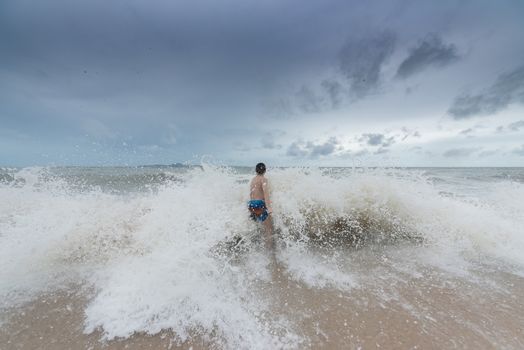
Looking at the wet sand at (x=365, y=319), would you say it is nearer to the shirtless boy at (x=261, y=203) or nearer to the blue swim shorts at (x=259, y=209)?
the shirtless boy at (x=261, y=203)

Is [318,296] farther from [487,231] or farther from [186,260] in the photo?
[487,231]

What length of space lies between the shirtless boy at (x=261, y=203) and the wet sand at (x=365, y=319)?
162cm

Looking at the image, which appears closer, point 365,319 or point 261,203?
point 365,319

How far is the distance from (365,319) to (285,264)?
1.67 m

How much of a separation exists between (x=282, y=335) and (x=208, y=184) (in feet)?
18.6

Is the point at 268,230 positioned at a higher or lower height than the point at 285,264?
higher

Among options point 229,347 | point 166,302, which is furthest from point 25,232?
point 229,347

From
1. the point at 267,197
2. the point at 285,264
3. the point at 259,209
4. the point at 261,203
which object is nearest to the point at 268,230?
the point at 259,209

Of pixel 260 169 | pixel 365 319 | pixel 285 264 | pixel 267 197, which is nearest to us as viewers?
pixel 365 319

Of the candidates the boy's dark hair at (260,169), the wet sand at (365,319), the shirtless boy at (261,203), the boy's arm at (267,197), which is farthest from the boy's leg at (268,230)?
the wet sand at (365,319)

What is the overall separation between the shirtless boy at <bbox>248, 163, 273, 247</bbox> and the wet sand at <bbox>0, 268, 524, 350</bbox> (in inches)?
64.0

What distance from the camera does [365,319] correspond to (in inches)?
120

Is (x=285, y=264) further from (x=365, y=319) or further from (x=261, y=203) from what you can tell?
(x=365, y=319)

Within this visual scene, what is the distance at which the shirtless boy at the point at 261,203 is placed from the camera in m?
5.41
